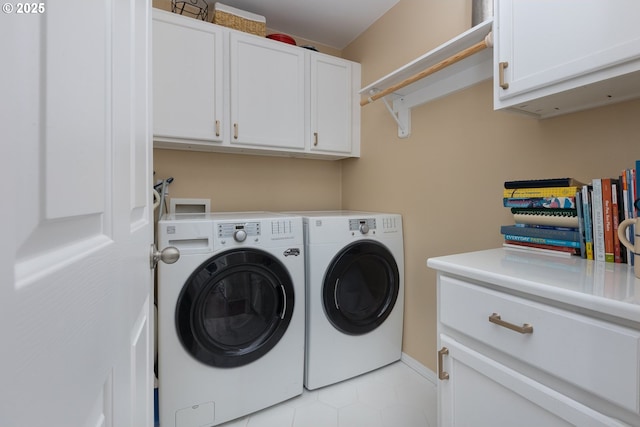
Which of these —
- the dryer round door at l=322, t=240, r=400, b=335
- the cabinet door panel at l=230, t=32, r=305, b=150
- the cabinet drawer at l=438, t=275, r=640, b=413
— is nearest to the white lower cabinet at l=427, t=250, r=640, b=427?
the cabinet drawer at l=438, t=275, r=640, b=413

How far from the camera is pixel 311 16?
2.09 m

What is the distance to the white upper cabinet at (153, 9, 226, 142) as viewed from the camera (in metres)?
1.64

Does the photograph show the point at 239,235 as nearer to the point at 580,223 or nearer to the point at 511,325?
the point at 511,325

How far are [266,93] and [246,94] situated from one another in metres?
0.14

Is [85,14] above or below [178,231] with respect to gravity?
above

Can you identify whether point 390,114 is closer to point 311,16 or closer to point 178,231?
point 311,16

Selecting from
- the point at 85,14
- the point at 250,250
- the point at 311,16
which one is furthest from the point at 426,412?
the point at 311,16

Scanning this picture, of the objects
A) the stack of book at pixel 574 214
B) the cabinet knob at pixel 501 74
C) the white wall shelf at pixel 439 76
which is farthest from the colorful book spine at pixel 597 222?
the white wall shelf at pixel 439 76

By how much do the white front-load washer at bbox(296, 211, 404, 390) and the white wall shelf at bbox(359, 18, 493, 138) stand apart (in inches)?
28.7

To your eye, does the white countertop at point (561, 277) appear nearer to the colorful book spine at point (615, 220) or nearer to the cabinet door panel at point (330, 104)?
the colorful book spine at point (615, 220)

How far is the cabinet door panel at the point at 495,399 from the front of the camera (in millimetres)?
681

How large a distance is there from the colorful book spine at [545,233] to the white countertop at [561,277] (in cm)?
8

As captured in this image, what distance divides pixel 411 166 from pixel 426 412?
140 cm

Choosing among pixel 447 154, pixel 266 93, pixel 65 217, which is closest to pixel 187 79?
pixel 266 93
